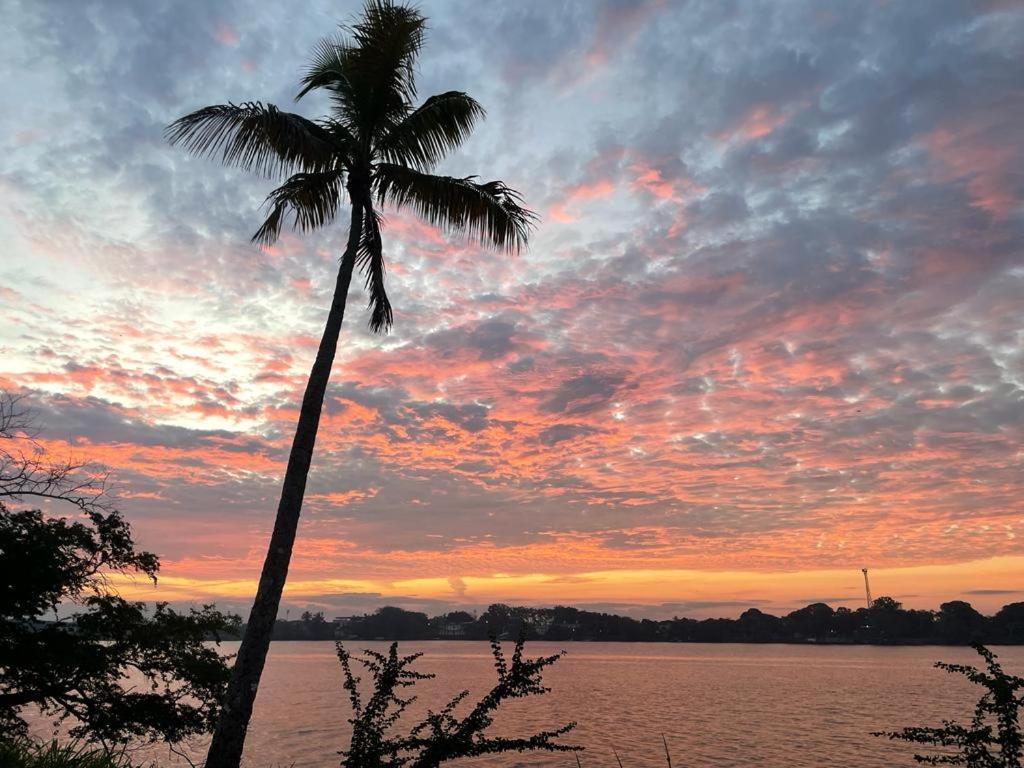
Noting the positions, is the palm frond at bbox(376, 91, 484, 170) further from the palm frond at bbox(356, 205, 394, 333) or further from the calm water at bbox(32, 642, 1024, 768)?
the calm water at bbox(32, 642, 1024, 768)

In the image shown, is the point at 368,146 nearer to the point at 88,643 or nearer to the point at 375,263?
the point at 375,263

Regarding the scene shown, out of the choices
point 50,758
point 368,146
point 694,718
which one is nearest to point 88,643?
point 50,758

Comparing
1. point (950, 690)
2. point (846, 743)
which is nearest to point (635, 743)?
point (846, 743)

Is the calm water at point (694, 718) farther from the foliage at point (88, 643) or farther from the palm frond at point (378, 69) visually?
the palm frond at point (378, 69)

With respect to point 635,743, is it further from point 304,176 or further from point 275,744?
point 304,176

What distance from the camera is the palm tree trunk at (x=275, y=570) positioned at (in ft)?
32.0

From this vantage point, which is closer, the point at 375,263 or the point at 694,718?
the point at 375,263

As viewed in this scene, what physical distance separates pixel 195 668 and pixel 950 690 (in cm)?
10505

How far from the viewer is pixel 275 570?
10648mm

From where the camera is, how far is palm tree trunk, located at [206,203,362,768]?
9.74 metres

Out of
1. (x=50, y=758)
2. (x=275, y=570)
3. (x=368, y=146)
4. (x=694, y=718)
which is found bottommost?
(x=694, y=718)

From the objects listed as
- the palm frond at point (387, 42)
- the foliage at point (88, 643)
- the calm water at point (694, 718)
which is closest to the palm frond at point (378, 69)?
the palm frond at point (387, 42)

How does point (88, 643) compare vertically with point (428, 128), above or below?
below

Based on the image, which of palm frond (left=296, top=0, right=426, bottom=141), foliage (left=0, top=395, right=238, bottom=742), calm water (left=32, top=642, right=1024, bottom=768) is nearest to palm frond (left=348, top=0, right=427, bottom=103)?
palm frond (left=296, top=0, right=426, bottom=141)
